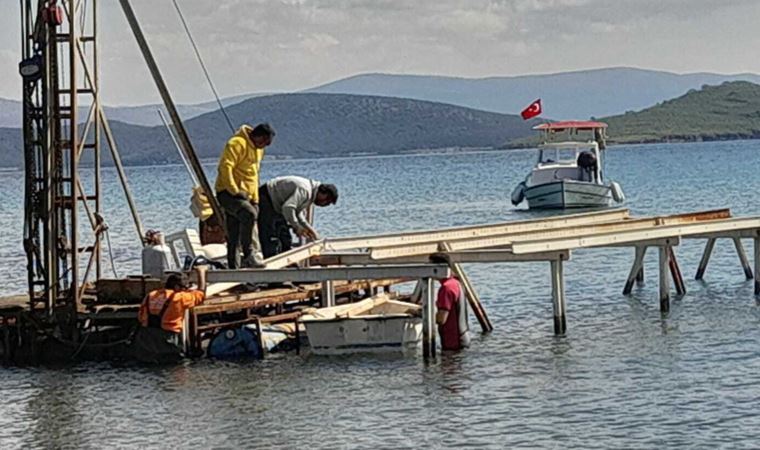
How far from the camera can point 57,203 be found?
2342cm

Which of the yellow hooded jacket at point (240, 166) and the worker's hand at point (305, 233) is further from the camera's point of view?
the worker's hand at point (305, 233)

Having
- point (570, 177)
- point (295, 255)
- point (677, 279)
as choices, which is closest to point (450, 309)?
point (295, 255)

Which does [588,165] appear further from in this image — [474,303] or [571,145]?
[474,303]

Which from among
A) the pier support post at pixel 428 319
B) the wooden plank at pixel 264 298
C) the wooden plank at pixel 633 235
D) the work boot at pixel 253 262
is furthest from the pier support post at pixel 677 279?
the work boot at pixel 253 262

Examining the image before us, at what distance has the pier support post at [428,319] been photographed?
21969 millimetres

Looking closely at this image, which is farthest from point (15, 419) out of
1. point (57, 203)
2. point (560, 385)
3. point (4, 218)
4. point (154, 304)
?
point (4, 218)

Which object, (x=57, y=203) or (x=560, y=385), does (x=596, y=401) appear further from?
(x=57, y=203)

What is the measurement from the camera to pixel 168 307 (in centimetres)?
2203

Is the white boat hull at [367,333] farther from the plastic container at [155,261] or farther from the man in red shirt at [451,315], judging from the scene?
the plastic container at [155,261]

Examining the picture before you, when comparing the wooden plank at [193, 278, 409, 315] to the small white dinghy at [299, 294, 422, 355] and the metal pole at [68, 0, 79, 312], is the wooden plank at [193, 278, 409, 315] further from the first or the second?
the metal pole at [68, 0, 79, 312]

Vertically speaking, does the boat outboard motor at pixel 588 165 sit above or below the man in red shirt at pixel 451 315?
above

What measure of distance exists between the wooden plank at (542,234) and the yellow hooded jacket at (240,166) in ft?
8.05

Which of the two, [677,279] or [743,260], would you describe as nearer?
[677,279]

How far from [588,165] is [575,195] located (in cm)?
259
